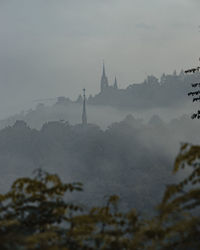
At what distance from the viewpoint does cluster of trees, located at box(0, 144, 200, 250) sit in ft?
13.0

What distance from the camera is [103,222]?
4660mm

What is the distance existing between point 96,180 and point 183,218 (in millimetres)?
191039

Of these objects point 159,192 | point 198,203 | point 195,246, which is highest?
point 159,192

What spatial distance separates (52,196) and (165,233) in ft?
4.26

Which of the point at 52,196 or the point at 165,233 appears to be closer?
the point at 165,233

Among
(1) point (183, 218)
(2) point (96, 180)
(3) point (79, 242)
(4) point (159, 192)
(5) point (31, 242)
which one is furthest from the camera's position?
(2) point (96, 180)

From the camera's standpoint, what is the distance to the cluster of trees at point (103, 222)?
13.0 feet

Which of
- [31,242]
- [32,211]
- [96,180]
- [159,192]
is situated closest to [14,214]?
[32,211]

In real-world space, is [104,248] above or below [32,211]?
below

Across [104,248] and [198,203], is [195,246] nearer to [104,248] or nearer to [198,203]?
[198,203]

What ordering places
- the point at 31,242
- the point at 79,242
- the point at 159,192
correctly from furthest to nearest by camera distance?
the point at 159,192 → the point at 79,242 → the point at 31,242

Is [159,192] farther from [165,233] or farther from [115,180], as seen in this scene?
[165,233]

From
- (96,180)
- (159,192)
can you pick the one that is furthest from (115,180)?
(159,192)

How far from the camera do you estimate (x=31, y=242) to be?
12.6 feet
